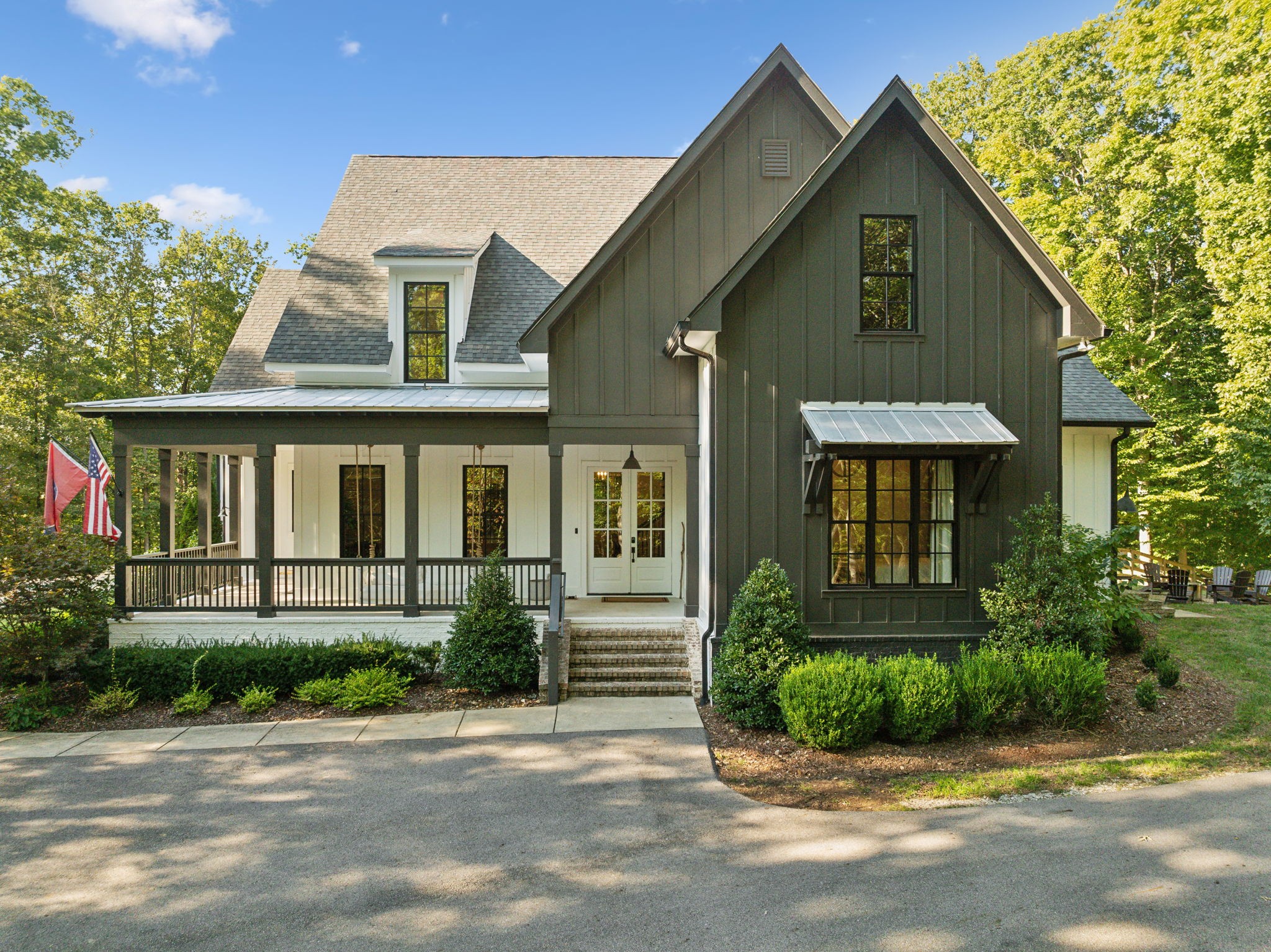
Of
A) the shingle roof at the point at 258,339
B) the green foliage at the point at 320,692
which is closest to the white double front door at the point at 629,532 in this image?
the green foliage at the point at 320,692

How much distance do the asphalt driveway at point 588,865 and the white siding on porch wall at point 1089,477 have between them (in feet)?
22.3

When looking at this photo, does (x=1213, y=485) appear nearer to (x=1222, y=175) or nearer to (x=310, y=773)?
(x=1222, y=175)

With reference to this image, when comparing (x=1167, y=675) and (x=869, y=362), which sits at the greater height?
(x=869, y=362)

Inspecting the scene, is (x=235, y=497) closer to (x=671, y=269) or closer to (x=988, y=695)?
(x=671, y=269)

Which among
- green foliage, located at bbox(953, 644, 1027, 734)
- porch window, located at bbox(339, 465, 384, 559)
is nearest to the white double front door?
porch window, located at bbox(339, 465, 384, 559)

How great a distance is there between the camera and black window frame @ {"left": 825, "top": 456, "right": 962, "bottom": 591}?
30.5 feet

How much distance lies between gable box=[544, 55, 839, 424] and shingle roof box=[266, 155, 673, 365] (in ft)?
8.94

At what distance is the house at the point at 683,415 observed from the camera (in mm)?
9227

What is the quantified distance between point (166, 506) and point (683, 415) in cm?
908

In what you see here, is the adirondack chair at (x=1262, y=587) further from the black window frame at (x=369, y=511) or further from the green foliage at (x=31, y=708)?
the green foliage at (x=31, y=708)

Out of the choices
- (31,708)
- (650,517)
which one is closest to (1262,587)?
(650,517)

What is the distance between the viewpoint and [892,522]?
9.39m

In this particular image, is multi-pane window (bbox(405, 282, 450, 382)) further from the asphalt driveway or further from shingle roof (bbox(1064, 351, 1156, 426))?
shingle roof (bbox(1064, 351, 1156, 426))

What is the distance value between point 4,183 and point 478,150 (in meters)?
14.5
